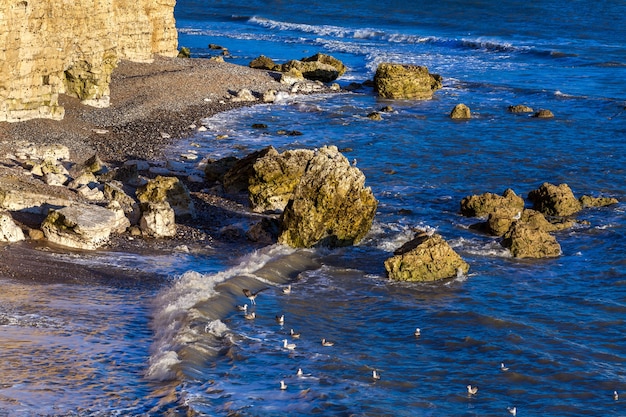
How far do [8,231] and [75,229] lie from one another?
1.32 meters

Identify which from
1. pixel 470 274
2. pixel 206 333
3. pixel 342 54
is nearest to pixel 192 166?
pixel 470 274

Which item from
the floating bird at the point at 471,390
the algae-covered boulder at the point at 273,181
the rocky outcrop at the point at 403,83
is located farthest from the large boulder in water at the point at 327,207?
the rocky outcrop at the point at 403,83

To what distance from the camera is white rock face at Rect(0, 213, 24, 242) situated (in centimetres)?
1872

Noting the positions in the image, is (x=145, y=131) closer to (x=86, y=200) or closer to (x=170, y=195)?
(x=170, y=195)

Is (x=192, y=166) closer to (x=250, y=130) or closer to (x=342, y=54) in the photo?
(x=250, y=130)

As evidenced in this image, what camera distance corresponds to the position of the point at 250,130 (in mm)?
34250

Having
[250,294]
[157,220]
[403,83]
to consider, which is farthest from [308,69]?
[250,294]

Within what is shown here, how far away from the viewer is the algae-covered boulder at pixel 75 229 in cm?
1922

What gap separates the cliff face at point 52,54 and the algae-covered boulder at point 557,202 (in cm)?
1503

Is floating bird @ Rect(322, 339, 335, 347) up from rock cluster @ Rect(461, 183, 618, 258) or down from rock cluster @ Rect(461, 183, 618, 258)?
down

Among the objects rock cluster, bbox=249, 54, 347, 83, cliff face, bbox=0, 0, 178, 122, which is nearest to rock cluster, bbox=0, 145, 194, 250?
cliff face, bbox=0, 0, 178, 122

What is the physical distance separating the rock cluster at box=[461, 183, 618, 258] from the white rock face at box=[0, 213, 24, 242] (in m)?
10.8

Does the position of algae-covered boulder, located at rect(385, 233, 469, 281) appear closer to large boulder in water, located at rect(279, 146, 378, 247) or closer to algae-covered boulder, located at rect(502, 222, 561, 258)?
algae-covered boulder, located at rect(502, 222, 561, 258)

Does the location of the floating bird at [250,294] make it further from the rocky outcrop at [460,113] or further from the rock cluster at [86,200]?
the rocky outcrop at [460,113]
